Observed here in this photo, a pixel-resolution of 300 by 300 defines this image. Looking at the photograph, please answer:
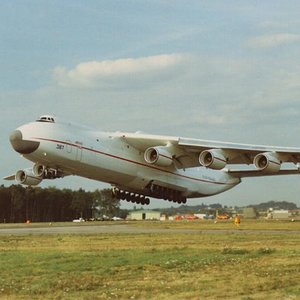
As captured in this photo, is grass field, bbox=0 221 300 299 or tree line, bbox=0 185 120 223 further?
tree line, bbox=0 185 120 223

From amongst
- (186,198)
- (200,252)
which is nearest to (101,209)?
(186,198)

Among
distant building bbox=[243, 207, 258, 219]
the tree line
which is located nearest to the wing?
distant building bbox=[243, 207, 258, 219]

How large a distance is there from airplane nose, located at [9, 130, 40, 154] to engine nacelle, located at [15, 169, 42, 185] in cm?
1037

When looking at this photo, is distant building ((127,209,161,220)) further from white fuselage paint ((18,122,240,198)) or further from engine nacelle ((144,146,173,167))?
engine nacelle ((144,146,173,167))

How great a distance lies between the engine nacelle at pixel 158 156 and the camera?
42.5 m

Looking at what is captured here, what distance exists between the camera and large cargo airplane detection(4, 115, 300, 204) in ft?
129

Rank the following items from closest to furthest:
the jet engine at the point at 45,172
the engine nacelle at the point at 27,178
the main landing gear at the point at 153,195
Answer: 1. the jet engine at the point at 45,172
2. the main landing gear at the point at 153,195
3. the engine nacelle at the point at 27,178

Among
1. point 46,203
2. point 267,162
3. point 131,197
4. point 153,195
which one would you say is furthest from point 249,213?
point 267,162

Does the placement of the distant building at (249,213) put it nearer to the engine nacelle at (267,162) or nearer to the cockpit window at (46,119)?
the engine nacelle at (267,162)

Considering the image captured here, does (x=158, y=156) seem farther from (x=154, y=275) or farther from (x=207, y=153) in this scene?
(x=154, y=275)

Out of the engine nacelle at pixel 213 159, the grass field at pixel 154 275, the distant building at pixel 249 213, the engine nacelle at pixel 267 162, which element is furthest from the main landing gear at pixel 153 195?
the distant building at pixel 249 213

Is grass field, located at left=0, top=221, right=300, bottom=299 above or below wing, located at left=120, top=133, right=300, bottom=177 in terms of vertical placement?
below

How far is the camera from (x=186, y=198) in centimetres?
4984

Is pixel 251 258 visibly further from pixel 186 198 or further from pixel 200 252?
pixel 186 198
